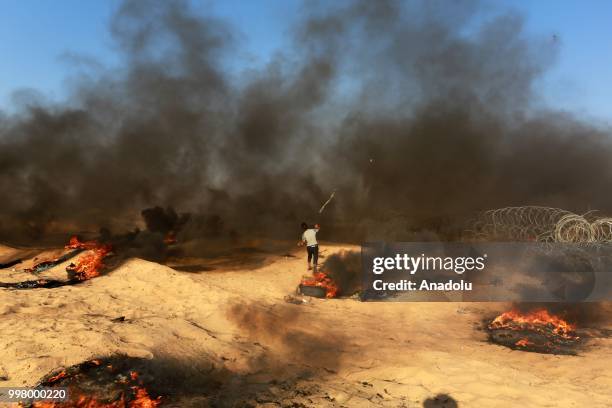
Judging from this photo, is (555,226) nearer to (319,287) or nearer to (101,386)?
(319,287)

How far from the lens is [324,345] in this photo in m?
9.74

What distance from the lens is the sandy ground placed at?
744 cm

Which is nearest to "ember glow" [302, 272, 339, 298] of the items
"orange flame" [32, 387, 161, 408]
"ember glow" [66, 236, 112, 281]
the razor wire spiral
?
the razor wire spiral

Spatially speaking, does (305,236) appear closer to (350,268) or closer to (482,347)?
(350,268)

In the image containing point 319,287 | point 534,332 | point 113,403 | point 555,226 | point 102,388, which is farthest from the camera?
point 319,287

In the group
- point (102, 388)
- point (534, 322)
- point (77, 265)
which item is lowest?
point (102, 388)

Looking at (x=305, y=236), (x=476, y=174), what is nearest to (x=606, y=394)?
(x=305, y=236)

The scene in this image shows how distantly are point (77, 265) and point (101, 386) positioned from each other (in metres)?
7.73

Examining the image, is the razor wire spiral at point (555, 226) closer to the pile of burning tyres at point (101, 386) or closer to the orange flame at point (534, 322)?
the orange flame at point (534, 322)

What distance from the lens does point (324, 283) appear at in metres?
Result: 14.2

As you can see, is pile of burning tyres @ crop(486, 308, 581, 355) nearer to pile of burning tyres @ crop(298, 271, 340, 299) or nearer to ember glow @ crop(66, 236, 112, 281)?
pile of burning tyres @ crop(298, 271, 340, 299)

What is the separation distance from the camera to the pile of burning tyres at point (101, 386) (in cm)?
657

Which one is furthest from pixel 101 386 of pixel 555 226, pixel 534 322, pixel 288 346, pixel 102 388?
pixel 555 226

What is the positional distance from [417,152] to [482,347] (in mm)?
21027
